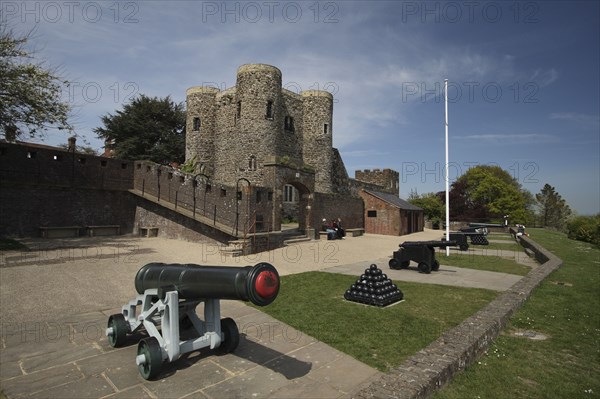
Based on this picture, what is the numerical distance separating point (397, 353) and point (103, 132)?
39.8 m

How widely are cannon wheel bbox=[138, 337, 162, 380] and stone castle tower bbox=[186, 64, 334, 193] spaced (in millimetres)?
23966

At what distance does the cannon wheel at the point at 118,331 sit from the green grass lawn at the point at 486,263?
1063 centimetres

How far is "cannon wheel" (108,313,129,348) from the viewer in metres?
4.57

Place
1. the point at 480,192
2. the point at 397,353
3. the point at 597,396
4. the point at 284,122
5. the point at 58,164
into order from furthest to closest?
the point at 480,192 → the point at 284,122 → the point at 58,164 → the point at 397,353 → the point at 597,396

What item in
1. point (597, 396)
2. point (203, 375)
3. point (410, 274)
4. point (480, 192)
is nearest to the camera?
point (597, 396)

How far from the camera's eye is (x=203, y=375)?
12.8 ft

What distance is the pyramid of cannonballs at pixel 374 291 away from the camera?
6762mm

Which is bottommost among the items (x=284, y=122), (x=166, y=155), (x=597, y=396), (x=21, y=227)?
(x=597, y=396)

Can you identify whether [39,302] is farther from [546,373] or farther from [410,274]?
[410,274]

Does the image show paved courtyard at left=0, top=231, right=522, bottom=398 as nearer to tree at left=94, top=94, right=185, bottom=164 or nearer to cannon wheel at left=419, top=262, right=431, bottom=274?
cannon wheel at left=419, top=262, right=431, bottom=274

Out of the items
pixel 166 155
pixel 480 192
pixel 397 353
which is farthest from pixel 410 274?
pixel 480 192

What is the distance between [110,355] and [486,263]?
40.4 ft

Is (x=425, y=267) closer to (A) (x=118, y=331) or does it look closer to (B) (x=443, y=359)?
(B) (x=443, y=359)

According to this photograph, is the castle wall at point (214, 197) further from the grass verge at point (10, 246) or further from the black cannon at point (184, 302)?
the black cannon at point (184, 302)
